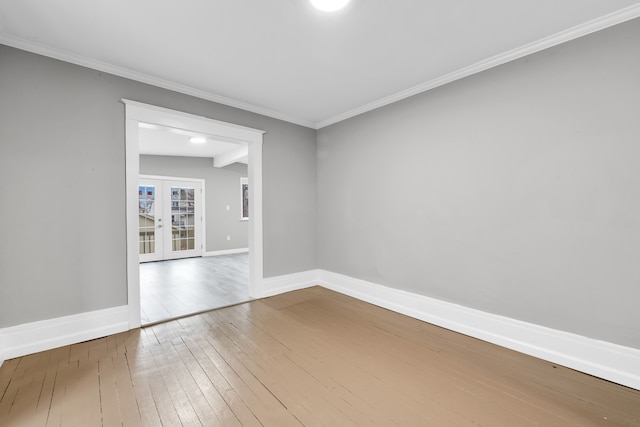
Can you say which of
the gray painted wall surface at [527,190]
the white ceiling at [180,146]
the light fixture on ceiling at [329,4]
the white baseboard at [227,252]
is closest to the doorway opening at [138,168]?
the white ceiling at [180,146]

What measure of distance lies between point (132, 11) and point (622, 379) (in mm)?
4348

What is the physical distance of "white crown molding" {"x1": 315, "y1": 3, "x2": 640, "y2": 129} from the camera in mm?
1896

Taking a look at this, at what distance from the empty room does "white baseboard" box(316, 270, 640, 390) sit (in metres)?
0.01

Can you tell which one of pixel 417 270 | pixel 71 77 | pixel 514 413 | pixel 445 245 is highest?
pixel 71 77

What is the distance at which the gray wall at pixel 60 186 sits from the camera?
2199 mm

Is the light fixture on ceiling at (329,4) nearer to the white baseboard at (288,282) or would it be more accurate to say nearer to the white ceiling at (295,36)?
the white ceiling at (295,36)

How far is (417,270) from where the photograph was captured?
3066 millimetres

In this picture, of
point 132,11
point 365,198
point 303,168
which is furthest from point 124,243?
point 365,198

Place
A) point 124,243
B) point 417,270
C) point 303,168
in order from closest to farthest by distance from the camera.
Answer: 1. point 124,243
2. point 417,270
3. point 303,168

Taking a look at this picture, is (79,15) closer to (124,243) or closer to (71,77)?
(71,77)

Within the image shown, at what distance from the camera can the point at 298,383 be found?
1898mm

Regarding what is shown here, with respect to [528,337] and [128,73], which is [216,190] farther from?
[528,337]

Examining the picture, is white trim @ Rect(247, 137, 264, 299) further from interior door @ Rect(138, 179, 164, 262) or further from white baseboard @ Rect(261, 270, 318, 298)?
interior door @ Rect(138, 179, 164, 262)

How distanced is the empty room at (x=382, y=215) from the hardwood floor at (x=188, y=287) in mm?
178
